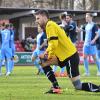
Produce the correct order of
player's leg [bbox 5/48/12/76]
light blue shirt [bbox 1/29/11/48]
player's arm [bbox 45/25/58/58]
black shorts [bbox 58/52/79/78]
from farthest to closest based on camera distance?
player's leg [bbox 5/48/12/76]
light blue shirt [bbox 1/29/11/48]
black shorts [bbox 58/52/79/78]
player's arm [bbox 45/25/58/58]

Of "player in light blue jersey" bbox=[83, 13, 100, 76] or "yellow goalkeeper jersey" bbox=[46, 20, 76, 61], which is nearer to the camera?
"yellow goalkeeper jersey" bbox=[46, 20, 76, 61]

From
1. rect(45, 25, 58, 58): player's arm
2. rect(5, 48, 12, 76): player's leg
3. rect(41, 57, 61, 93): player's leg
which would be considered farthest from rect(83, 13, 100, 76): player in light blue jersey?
rect(45, 25, 58, 58): player's arm

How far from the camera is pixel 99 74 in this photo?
66.8ft

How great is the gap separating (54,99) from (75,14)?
33.9 m

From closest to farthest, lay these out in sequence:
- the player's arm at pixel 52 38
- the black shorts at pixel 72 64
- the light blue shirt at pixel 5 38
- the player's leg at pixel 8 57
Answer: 1. the player's arm at pixel 52 38
2. the black shorts at pixel 72 64
3. the light blue shirt at pixel 5 38
4. the player's leg at pixel 8 57

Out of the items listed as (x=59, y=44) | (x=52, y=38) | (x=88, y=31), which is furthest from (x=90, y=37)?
(x=52, y=38)

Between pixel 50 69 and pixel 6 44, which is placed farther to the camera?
pixel 6 44

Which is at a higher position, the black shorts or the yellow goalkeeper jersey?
the yellow goalkeeper jersey

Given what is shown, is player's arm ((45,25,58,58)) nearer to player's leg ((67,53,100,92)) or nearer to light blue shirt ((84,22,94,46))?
player's leg ((67,53,100,92))

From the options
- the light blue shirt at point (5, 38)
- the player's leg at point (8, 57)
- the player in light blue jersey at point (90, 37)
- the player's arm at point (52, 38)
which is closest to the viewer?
the player's arm at point (52, 38)

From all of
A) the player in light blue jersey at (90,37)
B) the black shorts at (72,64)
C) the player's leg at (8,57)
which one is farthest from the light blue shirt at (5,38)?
the black shorts at (72,64)

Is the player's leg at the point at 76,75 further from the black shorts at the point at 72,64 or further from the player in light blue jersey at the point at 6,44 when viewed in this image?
the player in light blue jersey at the point at 6,44

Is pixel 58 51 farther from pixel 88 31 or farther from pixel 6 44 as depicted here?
pixel 6 44

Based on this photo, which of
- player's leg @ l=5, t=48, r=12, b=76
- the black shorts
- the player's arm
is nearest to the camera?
the player's arm
